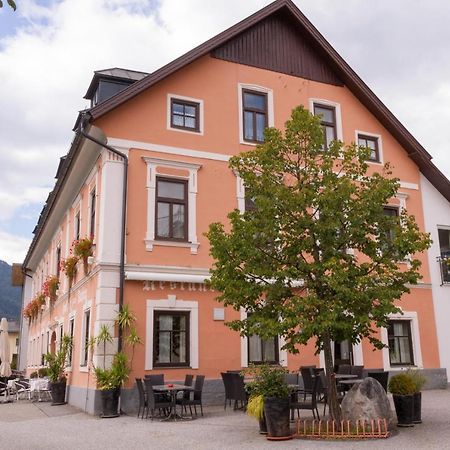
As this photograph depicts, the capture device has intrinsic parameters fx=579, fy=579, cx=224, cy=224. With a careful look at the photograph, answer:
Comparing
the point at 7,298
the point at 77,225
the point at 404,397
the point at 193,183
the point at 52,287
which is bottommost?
the point at 404,397

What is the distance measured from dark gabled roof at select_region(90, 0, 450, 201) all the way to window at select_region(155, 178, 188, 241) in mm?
2488

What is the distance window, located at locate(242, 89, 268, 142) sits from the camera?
16995 mm

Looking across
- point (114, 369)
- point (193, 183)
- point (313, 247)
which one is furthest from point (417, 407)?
point (193, 183)

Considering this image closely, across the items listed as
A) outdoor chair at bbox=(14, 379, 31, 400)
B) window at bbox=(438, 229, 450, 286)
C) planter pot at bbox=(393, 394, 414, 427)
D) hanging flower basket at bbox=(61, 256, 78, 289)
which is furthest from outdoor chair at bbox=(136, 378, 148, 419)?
window at bbox=(438, 229, 450, 286)

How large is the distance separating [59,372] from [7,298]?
119072 millimetres

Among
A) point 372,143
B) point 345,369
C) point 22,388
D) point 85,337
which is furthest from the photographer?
point 22,388

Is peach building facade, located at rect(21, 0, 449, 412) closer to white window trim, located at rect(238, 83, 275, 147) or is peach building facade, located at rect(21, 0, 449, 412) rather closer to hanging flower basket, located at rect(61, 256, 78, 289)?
white window trim, located at rect(238, 83, 275, 147)

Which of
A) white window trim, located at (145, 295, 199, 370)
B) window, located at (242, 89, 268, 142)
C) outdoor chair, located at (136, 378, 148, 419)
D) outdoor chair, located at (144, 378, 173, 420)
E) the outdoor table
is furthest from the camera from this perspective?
window, located at (242, 89, 268, 142)

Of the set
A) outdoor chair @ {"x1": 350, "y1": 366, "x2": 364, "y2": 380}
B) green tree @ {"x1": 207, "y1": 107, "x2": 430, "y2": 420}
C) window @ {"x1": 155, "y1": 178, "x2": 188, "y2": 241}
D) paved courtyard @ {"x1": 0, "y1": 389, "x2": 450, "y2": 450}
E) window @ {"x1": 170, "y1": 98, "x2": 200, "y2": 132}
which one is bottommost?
paved courtyard @ {"x1": 0, "y1": 389, "x2": 450, "y2": 450}

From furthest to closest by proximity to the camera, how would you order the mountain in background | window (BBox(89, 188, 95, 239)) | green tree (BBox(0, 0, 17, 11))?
the mountain in background
window (BBox(89, 188, 95, 239))
green tree (BBox(0, 0, 17, 11))

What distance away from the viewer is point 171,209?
15.3 m

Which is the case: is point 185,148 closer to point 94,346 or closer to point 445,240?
point 94,346

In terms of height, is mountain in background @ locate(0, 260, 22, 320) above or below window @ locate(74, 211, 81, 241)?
above

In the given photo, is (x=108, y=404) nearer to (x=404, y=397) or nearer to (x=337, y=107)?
(x=404, y=397)
